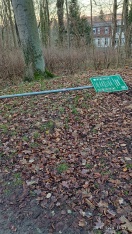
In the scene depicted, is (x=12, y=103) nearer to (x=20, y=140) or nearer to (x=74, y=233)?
(x=20, y=140)

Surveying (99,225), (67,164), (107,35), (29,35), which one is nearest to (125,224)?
(99,225)

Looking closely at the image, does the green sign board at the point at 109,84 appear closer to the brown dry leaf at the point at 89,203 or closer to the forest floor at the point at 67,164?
the forest floor at the point at 67,164

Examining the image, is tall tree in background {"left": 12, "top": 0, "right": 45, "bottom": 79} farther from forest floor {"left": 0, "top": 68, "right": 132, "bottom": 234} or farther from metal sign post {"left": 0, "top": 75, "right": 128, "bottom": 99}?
forest floor {"left": 0, "top": 68, "right": 132, "bottom": 234}

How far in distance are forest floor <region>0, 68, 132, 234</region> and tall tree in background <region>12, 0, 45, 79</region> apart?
188 cm

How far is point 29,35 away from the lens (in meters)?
5.80

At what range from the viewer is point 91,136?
353 centimetres

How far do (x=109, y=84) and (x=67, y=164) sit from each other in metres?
2.49

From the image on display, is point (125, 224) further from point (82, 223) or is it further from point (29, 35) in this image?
point (29, 35)

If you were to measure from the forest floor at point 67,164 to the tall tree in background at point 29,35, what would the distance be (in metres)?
1.88

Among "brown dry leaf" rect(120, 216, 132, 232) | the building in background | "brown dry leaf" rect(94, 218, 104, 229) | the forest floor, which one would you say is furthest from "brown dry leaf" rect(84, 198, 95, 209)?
the building in background

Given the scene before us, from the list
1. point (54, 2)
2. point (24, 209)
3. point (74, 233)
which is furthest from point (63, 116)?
point (54, 2)

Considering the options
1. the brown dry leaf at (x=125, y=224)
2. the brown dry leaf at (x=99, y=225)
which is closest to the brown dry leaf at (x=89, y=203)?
the brown dry leaf at (x=99, y=225)

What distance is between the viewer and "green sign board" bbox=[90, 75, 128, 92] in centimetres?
458

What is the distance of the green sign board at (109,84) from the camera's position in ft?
15.0
